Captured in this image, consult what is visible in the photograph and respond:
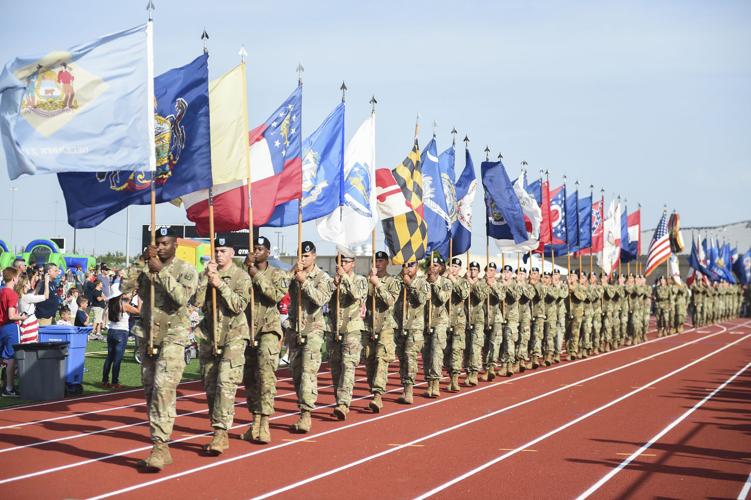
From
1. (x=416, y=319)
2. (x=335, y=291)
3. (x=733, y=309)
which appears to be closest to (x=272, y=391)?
(x=335, y=291)

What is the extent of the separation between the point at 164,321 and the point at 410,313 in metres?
6.31

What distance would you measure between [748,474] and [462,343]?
7825 mm

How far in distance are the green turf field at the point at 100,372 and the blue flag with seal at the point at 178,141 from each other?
424 cm

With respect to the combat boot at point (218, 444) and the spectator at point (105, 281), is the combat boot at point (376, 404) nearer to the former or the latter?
the combat boot at point (218, 444)

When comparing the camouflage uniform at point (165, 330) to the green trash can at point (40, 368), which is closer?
the camouflage uniform at point (165, 330)

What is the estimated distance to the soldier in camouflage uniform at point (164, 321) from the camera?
380 inches

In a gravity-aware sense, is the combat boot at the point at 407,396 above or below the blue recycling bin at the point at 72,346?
below

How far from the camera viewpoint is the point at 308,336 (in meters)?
12.2

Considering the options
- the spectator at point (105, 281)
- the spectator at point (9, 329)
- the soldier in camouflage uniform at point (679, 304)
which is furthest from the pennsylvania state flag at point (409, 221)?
the soldier in camouflage uniform at point (679, 304)

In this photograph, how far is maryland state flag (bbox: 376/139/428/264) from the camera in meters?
16.3

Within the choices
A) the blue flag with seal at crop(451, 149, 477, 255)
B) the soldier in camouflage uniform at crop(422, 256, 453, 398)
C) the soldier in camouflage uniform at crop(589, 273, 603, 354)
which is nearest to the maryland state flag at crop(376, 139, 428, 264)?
the soldier in camouflage uniform at crop(422, 256, 453, 398)

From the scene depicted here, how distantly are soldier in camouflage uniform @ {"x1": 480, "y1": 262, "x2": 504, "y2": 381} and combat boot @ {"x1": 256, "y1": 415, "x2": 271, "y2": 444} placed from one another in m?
8.21

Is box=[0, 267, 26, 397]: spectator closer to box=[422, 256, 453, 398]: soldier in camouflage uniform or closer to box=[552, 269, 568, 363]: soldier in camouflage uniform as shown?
box=[422, 256, 453, 398]: soldier in camouflage uniform

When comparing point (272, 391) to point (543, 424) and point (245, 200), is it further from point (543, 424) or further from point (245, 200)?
point (543, 424)
